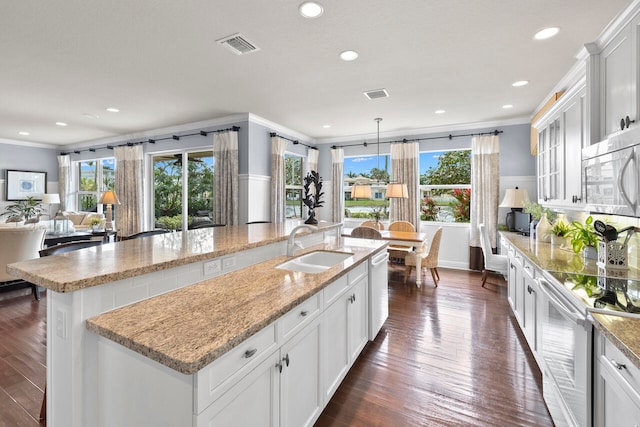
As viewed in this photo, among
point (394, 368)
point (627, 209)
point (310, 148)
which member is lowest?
point (394, 368)

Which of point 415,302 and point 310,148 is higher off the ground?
point 310,148

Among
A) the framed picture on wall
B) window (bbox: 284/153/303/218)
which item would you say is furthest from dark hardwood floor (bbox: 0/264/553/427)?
the framed picture on wall

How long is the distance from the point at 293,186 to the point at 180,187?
90.5 inches

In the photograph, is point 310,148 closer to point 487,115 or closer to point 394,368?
point 487,115

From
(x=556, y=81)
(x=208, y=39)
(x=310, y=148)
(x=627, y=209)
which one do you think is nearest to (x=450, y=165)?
(x=556, y=81)

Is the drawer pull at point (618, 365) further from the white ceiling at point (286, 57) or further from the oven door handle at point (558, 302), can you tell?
the white ceiling at point (286, 57)

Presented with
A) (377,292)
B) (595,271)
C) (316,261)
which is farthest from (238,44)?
(595,271)

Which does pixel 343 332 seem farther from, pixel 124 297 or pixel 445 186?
pixel 445 186

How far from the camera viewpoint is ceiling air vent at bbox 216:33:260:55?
2.57 metres

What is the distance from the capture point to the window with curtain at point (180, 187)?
5.74 m

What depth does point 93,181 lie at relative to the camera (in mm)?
7391

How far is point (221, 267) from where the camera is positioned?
1763 millimetres

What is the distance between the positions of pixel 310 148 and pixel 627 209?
221 inches

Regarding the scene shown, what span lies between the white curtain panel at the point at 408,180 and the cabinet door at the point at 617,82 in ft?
12.5
